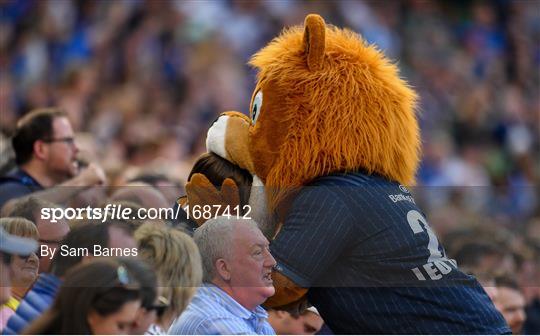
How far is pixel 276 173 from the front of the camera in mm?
3840

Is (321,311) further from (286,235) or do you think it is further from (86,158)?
(86,158)

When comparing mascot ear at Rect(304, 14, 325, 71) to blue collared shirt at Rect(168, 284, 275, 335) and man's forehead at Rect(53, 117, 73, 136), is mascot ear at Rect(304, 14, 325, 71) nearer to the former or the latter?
blue collared shirt at Rect(168, 284, 275, 335)

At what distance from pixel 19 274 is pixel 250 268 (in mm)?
670

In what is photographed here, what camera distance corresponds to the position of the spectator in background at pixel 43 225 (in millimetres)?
3564

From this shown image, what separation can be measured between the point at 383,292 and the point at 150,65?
7.21 m

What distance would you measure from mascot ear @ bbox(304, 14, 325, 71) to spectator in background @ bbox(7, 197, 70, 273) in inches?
36.5

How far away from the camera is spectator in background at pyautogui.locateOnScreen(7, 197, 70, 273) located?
3.56m

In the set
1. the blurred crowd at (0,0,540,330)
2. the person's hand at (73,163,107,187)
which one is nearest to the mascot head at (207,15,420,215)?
the person's hand at (73,163,107,187)

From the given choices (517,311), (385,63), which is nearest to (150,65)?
(517,311)

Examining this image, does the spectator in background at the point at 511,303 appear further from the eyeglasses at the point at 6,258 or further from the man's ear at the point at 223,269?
the eyeglasses at the point at 6,258

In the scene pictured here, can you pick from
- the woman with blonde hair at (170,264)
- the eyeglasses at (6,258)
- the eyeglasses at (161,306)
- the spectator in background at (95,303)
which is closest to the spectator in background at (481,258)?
the woman with blonde hair at (170,264)

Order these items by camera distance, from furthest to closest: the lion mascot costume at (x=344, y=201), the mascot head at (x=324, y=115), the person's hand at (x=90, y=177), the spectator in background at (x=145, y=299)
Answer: the person's hand at (x=90, y=177) < the mascot head at (x=324, y=115) < the lion mascot costume at (x=344, y=201) < the spectator in background at (x=145, y=299)

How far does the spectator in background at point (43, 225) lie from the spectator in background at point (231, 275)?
40cm

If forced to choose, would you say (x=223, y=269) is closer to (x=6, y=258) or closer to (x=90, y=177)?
(x=6, y=258)
